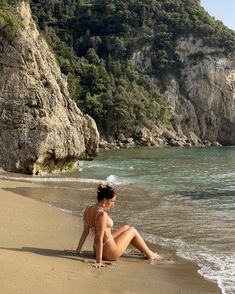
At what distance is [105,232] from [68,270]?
1115 millimetres

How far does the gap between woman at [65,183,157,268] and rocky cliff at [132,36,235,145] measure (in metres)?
116

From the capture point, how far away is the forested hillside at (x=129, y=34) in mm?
114125

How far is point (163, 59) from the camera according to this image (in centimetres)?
12562

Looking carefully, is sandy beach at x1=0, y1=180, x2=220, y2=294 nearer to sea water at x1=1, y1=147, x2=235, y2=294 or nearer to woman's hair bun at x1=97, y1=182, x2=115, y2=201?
sea water at x1=1, y1=147, x2=235, y2=294

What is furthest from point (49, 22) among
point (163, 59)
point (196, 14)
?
point (196, 14)

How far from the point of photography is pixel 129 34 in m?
127

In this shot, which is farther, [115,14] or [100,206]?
[115,14]

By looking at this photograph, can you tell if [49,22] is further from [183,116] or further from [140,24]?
[183,116]

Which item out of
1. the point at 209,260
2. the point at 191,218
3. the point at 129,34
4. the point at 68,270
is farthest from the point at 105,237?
the point at 129,34

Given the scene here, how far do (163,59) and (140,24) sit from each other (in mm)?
12164

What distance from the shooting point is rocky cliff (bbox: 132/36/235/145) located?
12444 centimetres

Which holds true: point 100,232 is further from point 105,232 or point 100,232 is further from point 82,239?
point 82,239

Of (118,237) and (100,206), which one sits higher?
(100,206)

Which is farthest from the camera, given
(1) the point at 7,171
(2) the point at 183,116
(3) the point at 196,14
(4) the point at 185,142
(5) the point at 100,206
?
(3) the point at 196,14
